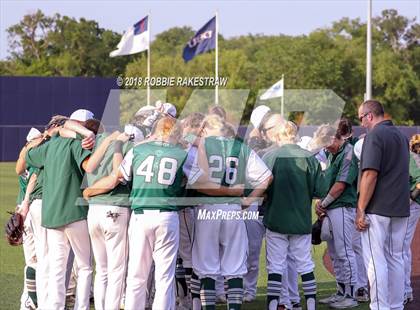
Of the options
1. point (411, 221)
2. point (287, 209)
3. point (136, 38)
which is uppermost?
point (136, 38)

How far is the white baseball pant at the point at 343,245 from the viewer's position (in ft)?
30.8

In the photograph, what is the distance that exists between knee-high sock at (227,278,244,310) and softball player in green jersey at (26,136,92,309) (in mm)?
1319

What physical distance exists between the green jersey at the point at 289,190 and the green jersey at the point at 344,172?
1.00 m

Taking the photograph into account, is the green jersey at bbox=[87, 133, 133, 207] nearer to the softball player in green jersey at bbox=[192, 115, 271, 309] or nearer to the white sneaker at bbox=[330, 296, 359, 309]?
the softball player in green jersey at bbox=[192, 115, 271, 309]

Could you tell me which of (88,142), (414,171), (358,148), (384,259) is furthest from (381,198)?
(88,142)

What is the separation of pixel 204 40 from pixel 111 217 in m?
26.0

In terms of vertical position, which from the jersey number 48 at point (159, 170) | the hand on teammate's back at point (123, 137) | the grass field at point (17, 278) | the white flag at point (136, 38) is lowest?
the grass field at point (17, 278)

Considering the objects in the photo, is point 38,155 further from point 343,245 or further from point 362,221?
point 343,245

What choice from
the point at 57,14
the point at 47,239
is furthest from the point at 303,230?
the point at 57,14

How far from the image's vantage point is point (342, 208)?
31.0 feet

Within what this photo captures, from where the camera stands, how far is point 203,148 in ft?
25.5

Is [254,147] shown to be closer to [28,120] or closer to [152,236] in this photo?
[152,236]

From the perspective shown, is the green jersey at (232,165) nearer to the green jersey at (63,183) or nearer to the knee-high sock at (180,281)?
the green jersey at (63,183)

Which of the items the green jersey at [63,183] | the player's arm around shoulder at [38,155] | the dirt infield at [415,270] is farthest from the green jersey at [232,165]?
the dirt infield at [415,270]
